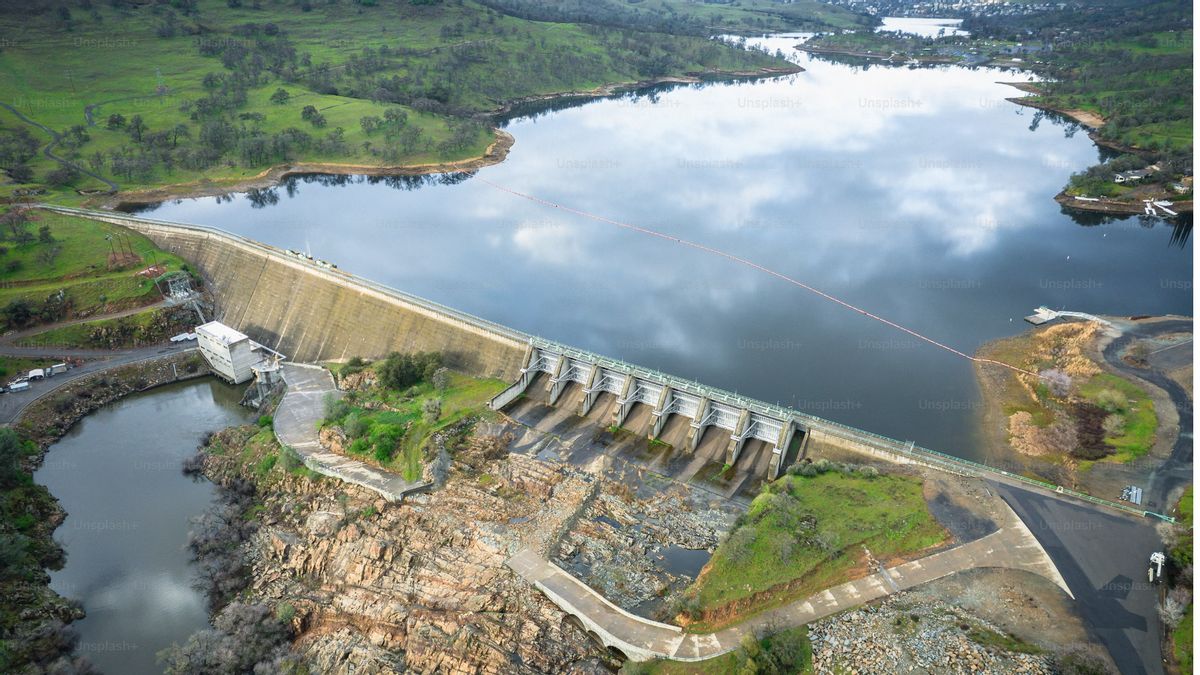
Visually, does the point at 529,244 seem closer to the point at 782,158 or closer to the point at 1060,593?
the point at 782,158

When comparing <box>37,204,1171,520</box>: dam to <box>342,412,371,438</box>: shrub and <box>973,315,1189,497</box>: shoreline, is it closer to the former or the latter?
<box>973,315,1189,497</box>: shoreline

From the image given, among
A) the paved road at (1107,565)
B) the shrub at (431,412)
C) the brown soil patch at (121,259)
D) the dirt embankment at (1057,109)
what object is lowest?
the brown soil patch at (121,259)

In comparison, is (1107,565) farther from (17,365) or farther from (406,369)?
(17,365)

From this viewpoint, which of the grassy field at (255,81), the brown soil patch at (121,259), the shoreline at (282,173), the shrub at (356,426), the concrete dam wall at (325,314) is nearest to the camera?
the shrub at (356,426)

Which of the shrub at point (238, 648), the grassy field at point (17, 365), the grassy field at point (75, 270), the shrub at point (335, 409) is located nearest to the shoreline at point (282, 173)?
the grassy field at point (75, 270)

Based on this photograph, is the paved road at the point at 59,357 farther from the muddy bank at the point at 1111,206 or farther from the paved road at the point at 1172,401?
the muddy bank at the point at 1111,206

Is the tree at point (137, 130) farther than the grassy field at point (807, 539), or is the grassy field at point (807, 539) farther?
the tree at point (137, 130)

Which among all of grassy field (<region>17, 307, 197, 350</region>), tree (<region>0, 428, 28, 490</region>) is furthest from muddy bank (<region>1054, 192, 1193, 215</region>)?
tree (<region>0, 428, 28, 490</region>)
